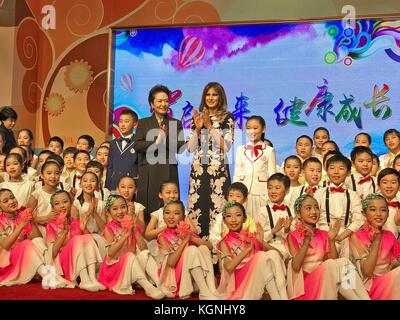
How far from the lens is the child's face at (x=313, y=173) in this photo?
4.39 meters

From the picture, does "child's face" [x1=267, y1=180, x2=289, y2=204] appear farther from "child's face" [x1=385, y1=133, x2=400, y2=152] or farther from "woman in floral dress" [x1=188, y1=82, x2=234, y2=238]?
"child's face" [x1=385, y1=133, x2=400, y2=152]

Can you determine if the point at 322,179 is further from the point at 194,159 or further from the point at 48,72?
the point at 48,72

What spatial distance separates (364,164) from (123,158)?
1812 millimetres

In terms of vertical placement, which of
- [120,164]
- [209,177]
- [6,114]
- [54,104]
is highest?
[54,104]

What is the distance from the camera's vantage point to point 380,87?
5.98 m

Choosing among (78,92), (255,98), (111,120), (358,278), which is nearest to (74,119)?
(78,92)

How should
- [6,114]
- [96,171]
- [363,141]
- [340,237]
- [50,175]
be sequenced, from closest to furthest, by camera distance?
1. [340,237]
2. [50,175]
3. [96,171]
4. [363,141]
5. [6,114]

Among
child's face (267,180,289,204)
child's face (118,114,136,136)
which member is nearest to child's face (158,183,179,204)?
child's face (267,180,289,204)

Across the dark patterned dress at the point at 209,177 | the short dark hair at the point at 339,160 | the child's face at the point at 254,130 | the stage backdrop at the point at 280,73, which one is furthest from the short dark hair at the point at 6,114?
the short dark hair at the point at 339,160

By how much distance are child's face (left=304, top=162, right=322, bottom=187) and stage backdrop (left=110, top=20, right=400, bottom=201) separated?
4.92 ft

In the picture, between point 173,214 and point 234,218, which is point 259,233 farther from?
point 173,214

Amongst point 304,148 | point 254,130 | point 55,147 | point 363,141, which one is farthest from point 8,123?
point 363,141

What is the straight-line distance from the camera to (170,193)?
417 centimetres

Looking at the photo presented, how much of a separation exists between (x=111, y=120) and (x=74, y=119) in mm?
850
